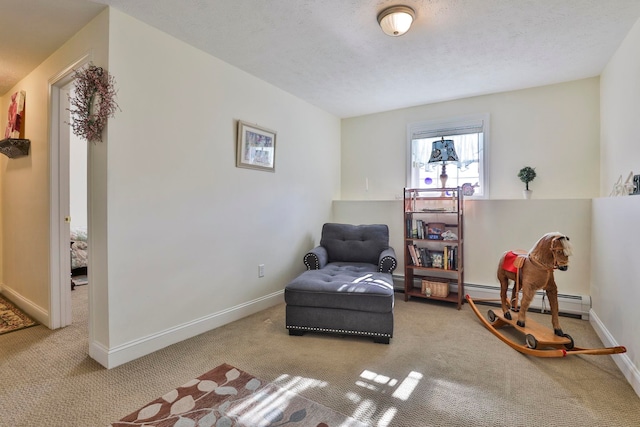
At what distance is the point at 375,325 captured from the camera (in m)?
Result: 2.45

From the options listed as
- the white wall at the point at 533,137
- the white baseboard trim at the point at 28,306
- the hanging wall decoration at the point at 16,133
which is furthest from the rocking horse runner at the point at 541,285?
the hanging wall decoration at the point at 16,133

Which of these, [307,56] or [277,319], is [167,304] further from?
[307,56]

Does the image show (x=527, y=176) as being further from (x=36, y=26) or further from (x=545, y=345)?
(x=36, y=26)

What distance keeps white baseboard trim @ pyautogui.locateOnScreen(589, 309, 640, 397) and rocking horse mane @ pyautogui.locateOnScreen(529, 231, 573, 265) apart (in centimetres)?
69

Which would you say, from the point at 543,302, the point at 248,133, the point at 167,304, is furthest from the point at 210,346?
the point at 543,302

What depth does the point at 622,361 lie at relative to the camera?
6.53 feet

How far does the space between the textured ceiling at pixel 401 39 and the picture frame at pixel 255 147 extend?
55cm

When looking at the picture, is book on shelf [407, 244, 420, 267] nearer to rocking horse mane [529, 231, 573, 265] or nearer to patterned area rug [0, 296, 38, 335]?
rocking horse mane [529, 231, 573, 265]

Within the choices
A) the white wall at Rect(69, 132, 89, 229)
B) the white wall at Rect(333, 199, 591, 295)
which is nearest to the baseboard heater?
the white wall at Rect(333, 199, 591, 295)

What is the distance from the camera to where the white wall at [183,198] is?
212 centimetres

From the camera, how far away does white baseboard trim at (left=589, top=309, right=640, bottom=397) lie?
1792mm

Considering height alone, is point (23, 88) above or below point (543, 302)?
above

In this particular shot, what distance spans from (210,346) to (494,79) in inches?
145

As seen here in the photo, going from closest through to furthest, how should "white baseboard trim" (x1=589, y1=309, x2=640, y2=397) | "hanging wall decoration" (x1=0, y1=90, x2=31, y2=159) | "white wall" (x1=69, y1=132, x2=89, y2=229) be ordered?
"white baseboard trim" (x1=589, y1=309, x2=640, y2=397), "hanging wall decoration" (x1=0, y1=90, x2=31, y2=159), "white wall" (x1=69, y1=132, x2=89, y2=229)
